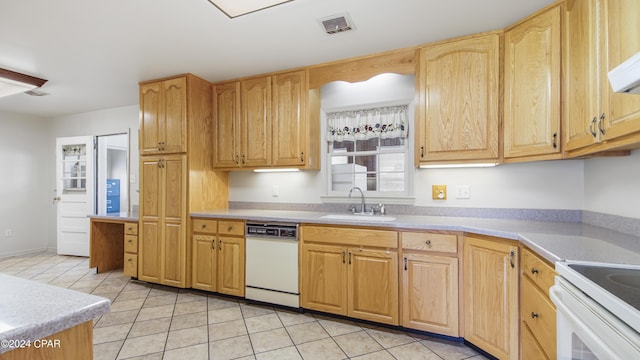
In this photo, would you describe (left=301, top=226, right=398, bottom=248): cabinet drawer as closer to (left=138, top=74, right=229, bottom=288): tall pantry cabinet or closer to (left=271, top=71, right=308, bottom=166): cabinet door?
(left=271, top=71, right=308, bottom=166): cabinet door

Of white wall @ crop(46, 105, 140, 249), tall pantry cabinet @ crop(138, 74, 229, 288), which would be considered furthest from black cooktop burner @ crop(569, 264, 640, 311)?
white wall @ crop(46, 105, 140, 249)

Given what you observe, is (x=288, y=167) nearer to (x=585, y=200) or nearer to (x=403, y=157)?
(x=403, y=157)

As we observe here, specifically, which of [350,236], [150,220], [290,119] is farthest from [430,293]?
[150,220]

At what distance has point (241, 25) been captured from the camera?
2162mm

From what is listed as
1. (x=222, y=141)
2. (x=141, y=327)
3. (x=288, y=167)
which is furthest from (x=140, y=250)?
(x=288, y=167)

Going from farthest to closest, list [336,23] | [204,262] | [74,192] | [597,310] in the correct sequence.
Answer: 1. [74,192]
2. [204,262]
3. [336,23]
4. [597,310]

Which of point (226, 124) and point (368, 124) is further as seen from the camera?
point (226, 124)

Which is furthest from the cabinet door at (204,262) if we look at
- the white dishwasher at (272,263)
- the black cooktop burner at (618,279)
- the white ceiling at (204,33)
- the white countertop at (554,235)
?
the black cooktop burner at (618,279)

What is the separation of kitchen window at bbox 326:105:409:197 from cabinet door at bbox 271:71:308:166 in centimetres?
36

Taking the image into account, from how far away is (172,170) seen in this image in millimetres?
3137

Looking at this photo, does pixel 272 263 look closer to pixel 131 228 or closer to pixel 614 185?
pixel 131 228

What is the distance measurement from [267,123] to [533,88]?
2.27 m

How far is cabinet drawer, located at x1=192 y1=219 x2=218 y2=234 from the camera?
296cm

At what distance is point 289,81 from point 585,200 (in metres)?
2.69
